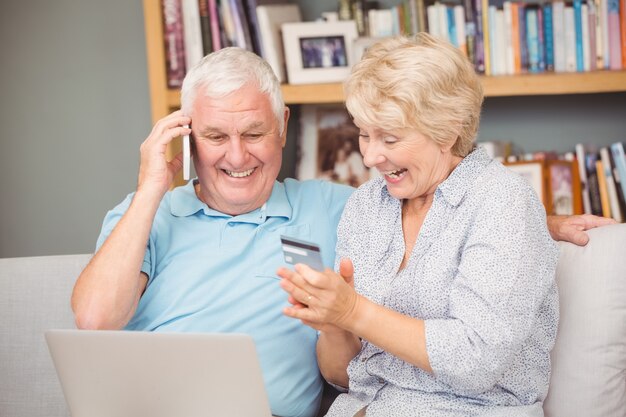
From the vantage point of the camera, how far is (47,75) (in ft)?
10.9

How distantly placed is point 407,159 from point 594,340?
20.8 inches

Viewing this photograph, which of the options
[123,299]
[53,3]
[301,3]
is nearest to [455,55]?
[123,299]

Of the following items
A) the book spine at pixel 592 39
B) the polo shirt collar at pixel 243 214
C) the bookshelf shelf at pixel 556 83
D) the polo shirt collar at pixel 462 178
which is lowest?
the polo shirt collar at pixel 243 214

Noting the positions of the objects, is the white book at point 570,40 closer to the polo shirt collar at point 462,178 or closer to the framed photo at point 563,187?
the framed photo at point 563,187

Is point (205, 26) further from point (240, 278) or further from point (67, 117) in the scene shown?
point (240, 278)

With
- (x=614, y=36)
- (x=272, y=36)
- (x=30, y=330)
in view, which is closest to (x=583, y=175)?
(x=614, y=36)

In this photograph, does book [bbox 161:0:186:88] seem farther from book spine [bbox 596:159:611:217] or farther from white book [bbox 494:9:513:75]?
book spine [bbox 596:159:611:217]

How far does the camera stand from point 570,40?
2764 mm

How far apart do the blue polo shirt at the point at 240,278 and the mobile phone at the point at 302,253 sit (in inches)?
19.4

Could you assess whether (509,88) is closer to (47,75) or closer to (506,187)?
(506,187)

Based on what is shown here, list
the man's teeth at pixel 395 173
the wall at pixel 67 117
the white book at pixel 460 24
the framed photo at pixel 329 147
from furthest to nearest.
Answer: the wall at pixel 67 117 → the framed photo at pixel 329 147 → the white book at pixel 460 24 → the man's teeth at pixel 395 173

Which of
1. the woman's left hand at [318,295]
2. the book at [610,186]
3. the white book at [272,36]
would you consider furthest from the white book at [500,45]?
the woman's left hand at [318,295]

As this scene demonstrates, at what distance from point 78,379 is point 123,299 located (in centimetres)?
31

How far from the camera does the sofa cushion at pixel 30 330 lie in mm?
1931
